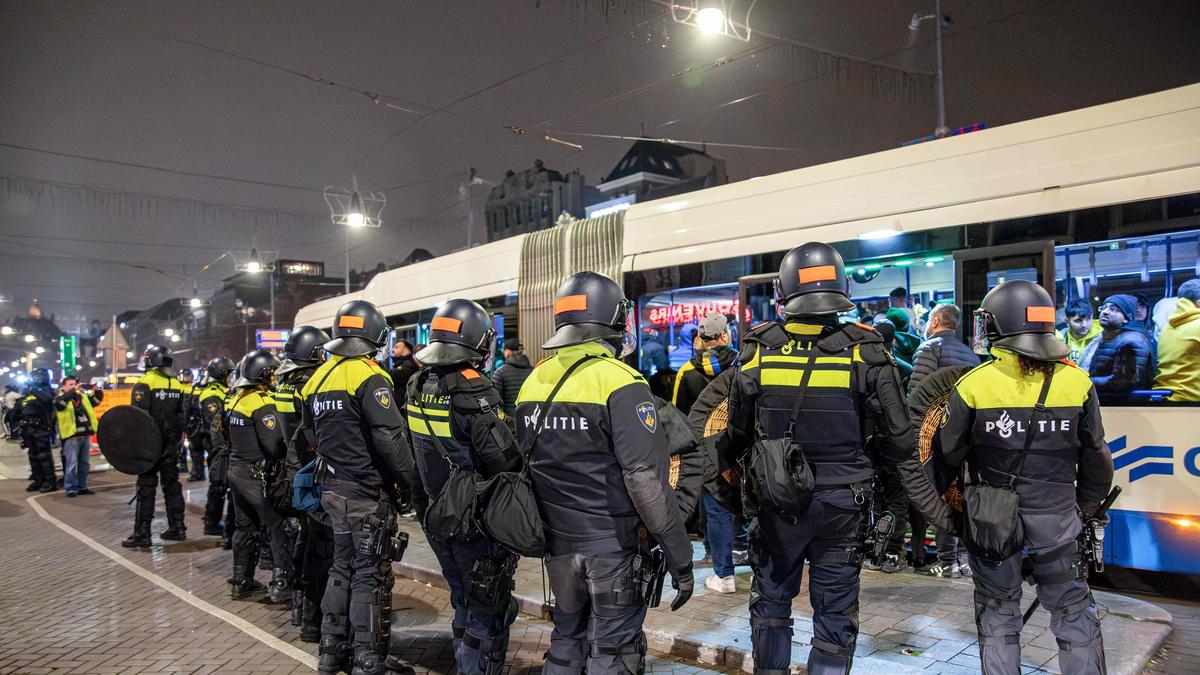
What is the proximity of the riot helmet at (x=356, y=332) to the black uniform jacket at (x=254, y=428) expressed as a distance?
1.76m

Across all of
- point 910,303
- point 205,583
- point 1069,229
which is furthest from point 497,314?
point 1069,229

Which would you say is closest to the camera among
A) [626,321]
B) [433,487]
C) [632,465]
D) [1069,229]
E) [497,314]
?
[632,465]

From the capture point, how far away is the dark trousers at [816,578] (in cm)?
375

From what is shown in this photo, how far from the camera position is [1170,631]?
5.02 metres

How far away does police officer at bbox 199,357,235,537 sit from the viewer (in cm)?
865

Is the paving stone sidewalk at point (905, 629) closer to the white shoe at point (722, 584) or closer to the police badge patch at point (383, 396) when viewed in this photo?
the white shoe at point (722, 584)

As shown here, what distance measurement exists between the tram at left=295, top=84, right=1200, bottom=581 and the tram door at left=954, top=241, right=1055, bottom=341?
0.04ft

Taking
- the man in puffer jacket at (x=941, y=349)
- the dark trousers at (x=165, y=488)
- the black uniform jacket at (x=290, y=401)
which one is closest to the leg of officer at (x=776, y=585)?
the man in puffer jacket at (x=941, y=349)

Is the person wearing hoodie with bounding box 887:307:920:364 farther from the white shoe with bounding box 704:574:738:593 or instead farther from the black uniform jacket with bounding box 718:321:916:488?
the black uniform jacket with bounding box 718:321:916:488

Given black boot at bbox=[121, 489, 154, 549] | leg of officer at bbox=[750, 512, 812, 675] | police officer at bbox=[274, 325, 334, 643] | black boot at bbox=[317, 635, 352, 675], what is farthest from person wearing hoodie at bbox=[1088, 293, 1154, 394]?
black boot at bbox=[121, 489, 154, 549]

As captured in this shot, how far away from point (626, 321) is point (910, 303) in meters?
4.57

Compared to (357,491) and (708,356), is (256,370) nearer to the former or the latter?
(357,491)

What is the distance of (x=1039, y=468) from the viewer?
3.80 m

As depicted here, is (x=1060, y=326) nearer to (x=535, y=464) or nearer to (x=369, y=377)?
(x=535, y=464)
